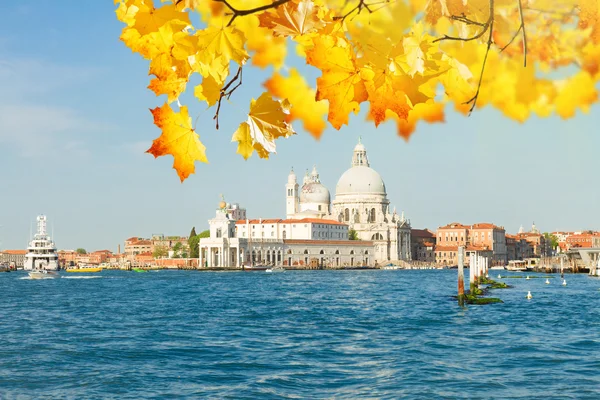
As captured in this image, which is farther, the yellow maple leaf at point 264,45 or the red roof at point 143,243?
the red roof at point 143,243

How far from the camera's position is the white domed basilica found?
121 m

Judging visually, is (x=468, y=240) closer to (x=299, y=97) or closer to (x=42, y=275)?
(x=42, y=275)

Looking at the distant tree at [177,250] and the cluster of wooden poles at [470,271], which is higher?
the distant tree at [177,250]

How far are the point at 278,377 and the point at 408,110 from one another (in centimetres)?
1376

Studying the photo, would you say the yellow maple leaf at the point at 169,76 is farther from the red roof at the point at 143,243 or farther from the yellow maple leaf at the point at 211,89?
the red roof at the point at 143,243

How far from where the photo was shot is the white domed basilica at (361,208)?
120750mm

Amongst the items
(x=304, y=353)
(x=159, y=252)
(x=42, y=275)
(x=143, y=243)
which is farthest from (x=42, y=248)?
(x=304, y=353)

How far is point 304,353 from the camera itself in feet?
57.7

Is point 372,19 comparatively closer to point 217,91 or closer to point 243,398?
point 217,91

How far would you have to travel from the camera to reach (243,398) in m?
12.8

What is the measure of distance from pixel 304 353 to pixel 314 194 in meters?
106

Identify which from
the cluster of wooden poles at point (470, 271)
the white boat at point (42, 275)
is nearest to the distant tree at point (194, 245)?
the white boat at point (42, 275)

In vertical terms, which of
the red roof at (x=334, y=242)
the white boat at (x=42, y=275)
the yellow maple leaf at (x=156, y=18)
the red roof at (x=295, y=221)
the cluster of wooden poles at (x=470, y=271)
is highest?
the red roof at (x=295, y=221)

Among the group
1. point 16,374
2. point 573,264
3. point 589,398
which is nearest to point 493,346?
point 589,398
